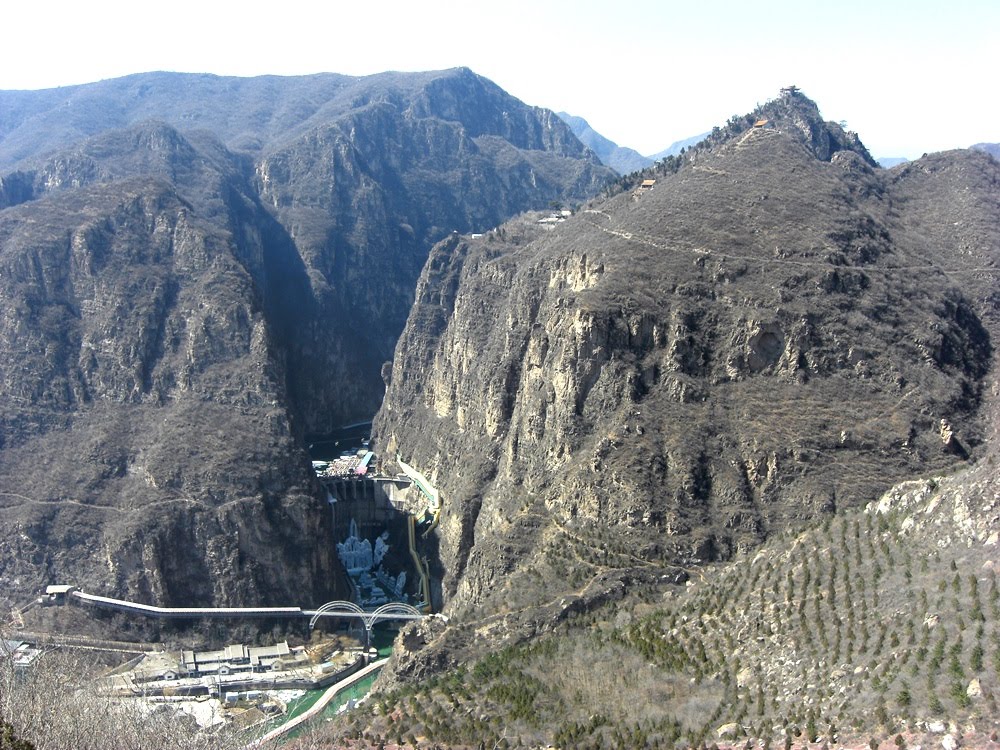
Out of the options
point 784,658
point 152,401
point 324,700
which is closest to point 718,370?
point 784,658

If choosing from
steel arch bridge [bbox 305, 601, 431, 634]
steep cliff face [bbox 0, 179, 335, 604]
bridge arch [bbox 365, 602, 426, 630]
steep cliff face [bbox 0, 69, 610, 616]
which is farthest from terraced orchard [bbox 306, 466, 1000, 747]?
steep cliff face [bbox 0, 69, 610, 616]

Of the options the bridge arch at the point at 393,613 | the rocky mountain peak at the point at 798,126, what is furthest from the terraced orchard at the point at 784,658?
the rocky mountain peak at the point at 798,126

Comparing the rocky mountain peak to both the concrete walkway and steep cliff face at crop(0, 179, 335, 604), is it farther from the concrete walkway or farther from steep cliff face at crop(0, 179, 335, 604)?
the concrete walkway

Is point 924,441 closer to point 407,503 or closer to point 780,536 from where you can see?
point 780,536

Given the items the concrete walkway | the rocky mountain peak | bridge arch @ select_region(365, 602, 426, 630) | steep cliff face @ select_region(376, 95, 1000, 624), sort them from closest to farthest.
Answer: the concrete walkway, steep cliff face @ select_region(376, 95, 1000, 624), bridge arch @ select_region(365, 602, 426, 630), the rocky mountain peak

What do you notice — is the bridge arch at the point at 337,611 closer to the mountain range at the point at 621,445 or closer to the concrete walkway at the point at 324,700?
the mountain range at the point at 621,445

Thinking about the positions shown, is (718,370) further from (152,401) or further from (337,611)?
(152,401)
